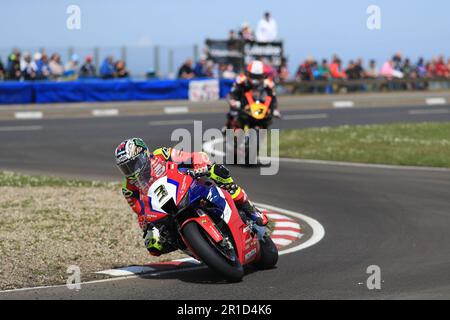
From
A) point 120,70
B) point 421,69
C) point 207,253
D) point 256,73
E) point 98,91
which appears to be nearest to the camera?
point 207,253

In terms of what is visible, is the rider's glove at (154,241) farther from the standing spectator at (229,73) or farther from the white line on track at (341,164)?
the standing spectator at (229,73)

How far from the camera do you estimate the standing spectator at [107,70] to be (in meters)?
31.0

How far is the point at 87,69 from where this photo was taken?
103ft

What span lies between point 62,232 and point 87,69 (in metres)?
20.3

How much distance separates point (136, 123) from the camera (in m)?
26.0

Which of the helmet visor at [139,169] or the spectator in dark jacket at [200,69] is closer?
the helmet visor at [139,169]

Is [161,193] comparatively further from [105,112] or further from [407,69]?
[407,69]

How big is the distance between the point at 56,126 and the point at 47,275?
16.4 meters

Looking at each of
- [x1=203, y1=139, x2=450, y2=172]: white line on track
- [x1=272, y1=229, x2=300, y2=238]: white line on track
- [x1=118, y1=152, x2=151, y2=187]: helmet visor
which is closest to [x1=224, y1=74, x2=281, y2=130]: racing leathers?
[x1=203, y1=139, x2=450, y2=172]: white line on track

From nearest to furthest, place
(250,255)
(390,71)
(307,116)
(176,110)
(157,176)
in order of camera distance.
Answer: (157,176) < (250,255) < (307,116) < (176,110) < (390,71)

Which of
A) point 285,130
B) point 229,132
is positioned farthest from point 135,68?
point 229,132

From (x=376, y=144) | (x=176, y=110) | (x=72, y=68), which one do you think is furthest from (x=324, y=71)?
(x=376, y=144)

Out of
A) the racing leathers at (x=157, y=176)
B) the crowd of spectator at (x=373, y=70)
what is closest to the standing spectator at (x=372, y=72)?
the crowd of spectator at (x=373, y=70)

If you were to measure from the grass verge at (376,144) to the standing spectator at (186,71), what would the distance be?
27.4 ft
